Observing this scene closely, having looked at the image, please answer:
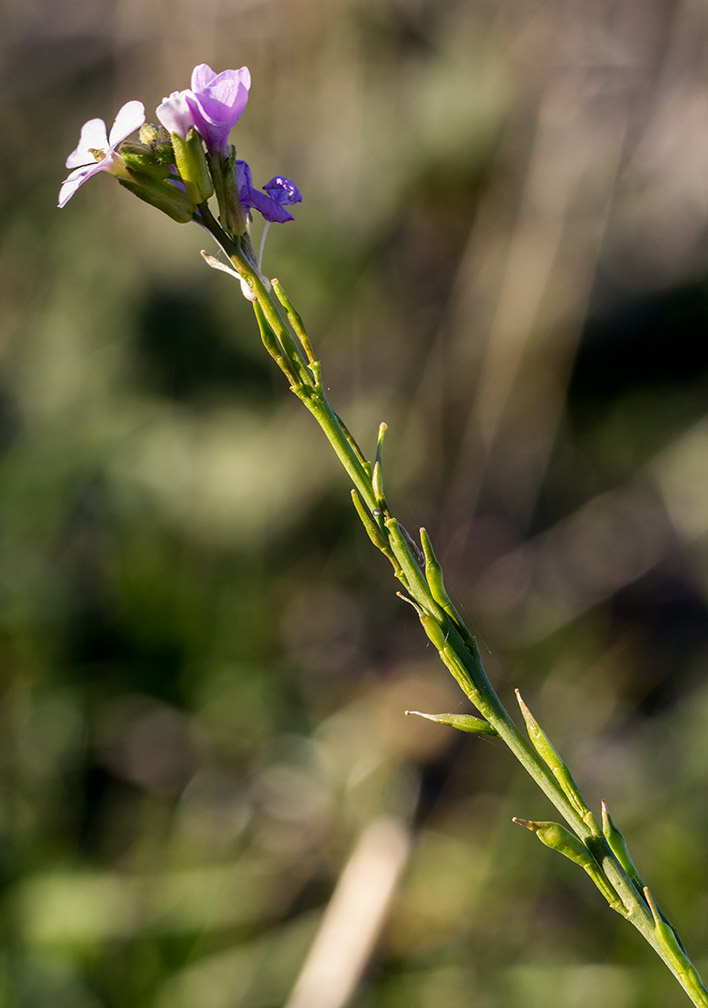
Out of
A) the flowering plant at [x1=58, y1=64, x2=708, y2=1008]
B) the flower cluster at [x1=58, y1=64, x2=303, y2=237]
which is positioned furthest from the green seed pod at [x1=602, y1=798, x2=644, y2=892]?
the flower cluster at [x1=58, y1=64, x2=303, y2=237]

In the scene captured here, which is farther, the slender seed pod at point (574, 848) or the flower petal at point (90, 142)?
the flower petal at point (90, 142)

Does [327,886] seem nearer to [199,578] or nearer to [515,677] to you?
[515,677]

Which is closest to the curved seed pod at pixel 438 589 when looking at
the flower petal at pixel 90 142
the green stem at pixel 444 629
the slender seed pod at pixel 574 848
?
the green stem at pixel 444 629

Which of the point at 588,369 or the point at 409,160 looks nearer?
the point at 588,369

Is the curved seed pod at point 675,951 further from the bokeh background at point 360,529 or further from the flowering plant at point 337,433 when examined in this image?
the bokeh background at point 360,529

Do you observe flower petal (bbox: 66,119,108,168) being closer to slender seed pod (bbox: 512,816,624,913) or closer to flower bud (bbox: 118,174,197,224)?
flower bud (bbox: 118,174,197,224)

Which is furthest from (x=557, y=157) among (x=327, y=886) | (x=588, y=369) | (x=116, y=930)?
(x=116, y=930)

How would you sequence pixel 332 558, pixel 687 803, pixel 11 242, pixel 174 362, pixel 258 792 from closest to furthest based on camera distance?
pixel 687 803, pixel 258 792, pixel 332 558, pixel 174 362, pixel 11 242
